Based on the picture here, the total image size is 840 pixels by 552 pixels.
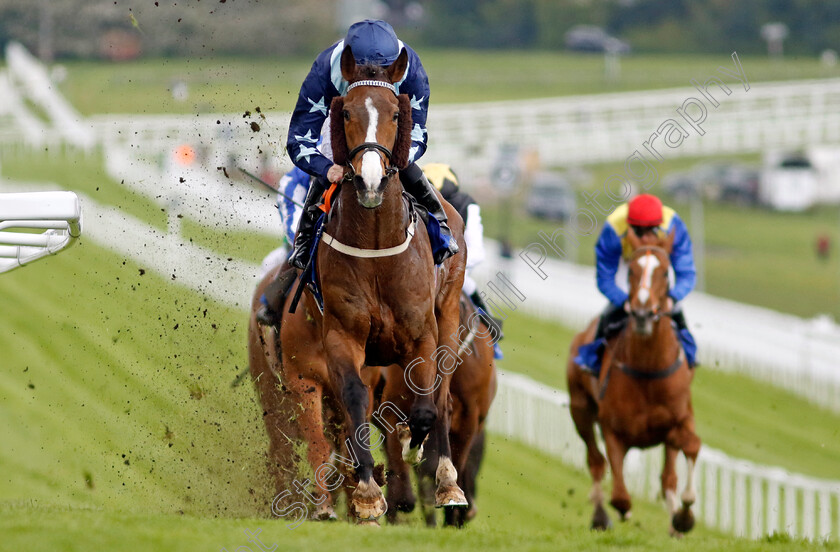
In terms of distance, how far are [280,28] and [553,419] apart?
60.9ft

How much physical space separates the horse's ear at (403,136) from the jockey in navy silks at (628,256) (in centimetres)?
357

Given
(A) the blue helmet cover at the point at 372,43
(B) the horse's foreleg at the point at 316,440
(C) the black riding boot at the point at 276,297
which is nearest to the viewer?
(A) the blue helmet cover at the point at 372,43

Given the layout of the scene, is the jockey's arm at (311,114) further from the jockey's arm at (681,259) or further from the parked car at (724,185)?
the parked car at (724,185)

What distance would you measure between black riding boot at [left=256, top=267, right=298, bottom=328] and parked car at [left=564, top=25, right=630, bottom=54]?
145 ft

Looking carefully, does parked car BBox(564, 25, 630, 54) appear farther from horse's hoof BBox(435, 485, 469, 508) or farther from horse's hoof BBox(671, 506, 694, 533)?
horse's hoof BBox(435, 485, 469, 508)

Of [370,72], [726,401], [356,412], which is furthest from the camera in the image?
[726,401]

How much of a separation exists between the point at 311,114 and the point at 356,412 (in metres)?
1.40

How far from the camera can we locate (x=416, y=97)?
18.0 feet

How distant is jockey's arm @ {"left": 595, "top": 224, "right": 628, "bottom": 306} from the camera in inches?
342

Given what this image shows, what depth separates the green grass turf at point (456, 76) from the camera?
29500mm

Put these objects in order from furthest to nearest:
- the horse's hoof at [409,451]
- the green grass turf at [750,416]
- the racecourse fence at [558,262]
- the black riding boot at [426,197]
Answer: the green grass turf at [750,416], the racecourse fence at [558,262], the black riding boot at [426,197], the horse's hoof at [409,451]

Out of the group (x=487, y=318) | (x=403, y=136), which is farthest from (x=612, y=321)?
(x=403, y=136)

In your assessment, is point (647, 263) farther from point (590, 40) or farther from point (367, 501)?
point (590, 40)

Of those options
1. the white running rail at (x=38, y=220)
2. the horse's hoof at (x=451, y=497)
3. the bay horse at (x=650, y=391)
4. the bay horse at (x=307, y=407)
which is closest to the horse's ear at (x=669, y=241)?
the bay horse at (x=650, y=391)
